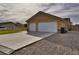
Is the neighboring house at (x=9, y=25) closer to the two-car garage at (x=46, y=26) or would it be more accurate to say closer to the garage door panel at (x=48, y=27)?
the two-car garage at (x=46, y=26)

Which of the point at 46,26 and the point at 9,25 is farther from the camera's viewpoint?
the point at 46,26

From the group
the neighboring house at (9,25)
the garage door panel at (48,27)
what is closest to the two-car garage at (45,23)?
the garage door panel at (48,27)

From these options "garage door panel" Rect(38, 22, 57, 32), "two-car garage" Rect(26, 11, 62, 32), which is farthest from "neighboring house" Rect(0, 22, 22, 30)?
"garage door panel" Rect(38, 22, 57, 32)

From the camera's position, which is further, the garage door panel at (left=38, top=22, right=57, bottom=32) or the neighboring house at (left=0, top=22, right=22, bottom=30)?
the garage door panel at (left=38, top=22, right=57, bottom=32)

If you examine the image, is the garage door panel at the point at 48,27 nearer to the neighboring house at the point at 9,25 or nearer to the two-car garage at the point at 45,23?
the two-car garage at the point at 45,23

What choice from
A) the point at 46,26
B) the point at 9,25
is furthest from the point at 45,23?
the point at 9,25

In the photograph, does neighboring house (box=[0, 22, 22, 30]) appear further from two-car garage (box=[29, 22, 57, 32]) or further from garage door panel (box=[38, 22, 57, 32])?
garage door panel (box=[38, 22, 57, 32])

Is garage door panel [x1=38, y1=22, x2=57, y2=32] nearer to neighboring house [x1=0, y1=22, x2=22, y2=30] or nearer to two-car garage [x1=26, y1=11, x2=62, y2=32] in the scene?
two-car garage [x1=26, y1=11, x2=62, y2=32]

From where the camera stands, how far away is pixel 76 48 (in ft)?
7.88

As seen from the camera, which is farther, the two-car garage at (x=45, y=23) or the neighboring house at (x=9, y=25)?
the two-car garage at (x=45, y=23)

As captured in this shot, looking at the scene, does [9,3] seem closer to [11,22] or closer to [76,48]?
[11,22]

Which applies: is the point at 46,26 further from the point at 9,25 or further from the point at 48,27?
the point at 9,25

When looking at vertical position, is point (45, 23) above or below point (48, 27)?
above
